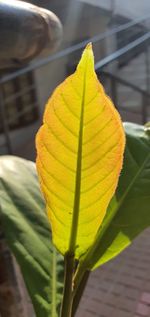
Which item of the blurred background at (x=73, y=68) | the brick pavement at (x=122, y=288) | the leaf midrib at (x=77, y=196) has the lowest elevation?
the blurred background at (x=73, y=68)

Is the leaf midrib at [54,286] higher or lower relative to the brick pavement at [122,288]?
higher

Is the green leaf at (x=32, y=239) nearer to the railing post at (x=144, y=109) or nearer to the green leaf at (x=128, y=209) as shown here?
the green leaf at (x=128, y=209)

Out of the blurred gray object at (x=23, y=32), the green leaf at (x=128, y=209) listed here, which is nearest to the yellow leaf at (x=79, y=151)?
the green leaf at (x=128, y=209)

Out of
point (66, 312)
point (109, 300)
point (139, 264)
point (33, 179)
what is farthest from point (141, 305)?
point (66, 312)

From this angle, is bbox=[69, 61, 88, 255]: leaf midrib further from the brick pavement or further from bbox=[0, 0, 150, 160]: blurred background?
bbox=[0, 0, 150, 160]: blurred background

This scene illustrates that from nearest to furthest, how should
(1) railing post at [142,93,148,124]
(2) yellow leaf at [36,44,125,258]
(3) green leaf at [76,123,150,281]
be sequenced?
(2) yellow leaf at [36,44,125,258]
(3) green leaf at [76,123,150,281]
(1) railing post at [142,93,148,124]

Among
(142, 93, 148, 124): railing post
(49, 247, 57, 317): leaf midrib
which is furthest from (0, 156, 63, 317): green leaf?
(142, 93, 148, 124): railing post

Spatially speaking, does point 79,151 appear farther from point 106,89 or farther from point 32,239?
point 106,89

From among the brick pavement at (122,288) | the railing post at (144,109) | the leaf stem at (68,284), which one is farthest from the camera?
the railing post at (144,109)
